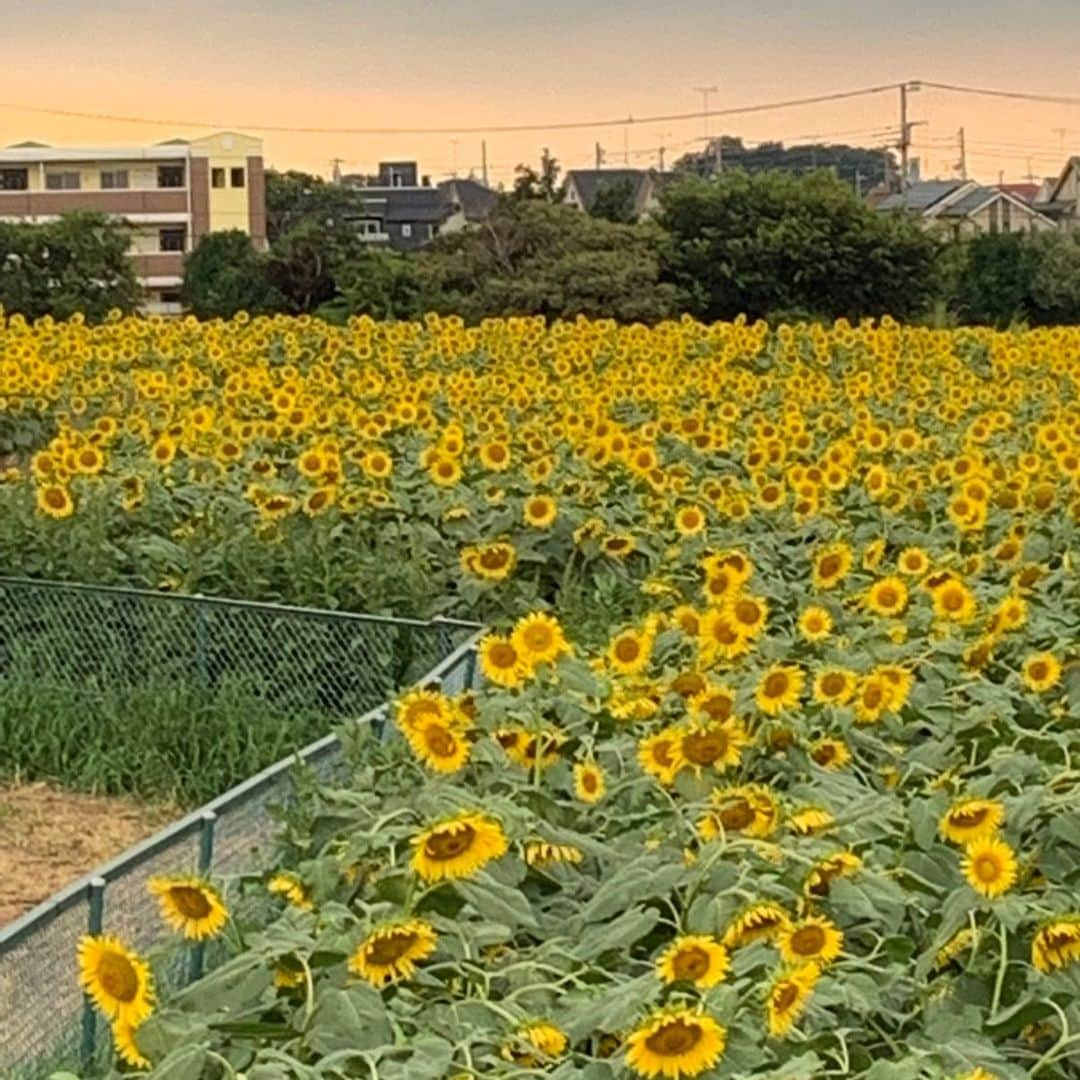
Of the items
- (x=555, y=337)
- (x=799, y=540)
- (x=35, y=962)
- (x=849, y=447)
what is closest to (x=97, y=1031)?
(x=35, y=962)

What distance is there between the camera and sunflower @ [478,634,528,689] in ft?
11.8

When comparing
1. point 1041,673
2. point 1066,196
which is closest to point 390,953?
point 1041,673

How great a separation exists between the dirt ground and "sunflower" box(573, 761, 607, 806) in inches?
92.3

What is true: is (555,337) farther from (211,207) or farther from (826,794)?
(211,207)

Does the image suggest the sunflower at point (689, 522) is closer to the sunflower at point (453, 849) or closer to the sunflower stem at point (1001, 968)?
the sunflower at point (453, 849)

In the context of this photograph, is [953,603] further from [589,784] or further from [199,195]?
[199,195]

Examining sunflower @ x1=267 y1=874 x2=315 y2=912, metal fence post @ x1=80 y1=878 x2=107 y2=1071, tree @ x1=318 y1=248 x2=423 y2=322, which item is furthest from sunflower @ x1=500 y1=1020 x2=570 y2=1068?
tree @ x1=318 y1=248 x2=423 y2=322

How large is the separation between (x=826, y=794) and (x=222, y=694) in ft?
10.8

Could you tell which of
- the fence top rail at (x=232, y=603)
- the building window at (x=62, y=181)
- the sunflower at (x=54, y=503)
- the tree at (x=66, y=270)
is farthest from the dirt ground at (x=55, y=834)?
the building window at (x=62, y=181)

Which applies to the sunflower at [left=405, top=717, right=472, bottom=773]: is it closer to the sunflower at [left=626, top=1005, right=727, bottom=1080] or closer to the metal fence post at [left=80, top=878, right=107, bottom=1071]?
the metal fence post at [left=80, top=878, right=107, bottom=1071]

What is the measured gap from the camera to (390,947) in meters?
2.46

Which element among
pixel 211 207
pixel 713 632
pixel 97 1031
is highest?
pixel 211 207

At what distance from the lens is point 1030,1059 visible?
2365mm

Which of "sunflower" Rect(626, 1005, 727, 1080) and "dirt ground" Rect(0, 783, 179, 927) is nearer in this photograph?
"sunflower" Rect(626, 1005, 727, 1080)
